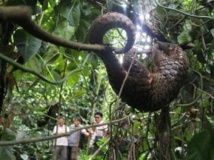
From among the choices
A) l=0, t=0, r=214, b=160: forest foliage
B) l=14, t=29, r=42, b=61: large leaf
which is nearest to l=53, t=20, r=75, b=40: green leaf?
l=0, t=0, r=214, b=160: forest foliage

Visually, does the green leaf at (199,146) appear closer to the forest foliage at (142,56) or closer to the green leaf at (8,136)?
the forest foliage at (142,56)

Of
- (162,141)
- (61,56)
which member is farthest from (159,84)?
(61,56)

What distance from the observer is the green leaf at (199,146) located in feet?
3.12

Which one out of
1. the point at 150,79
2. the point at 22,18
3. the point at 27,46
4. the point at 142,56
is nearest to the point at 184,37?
the point at 142,56

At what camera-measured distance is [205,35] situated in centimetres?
104

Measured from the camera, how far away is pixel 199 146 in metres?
0.95

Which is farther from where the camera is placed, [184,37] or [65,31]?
[184,37]

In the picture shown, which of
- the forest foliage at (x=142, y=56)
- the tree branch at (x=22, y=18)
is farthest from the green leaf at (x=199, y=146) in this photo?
the tree branch at (x=22, y=18)

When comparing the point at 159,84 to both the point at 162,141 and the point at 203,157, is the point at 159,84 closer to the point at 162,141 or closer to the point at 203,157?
the point at 162,141

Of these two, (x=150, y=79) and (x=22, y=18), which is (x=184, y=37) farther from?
(x=22, y=18)

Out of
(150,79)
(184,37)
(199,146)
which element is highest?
(184,37)

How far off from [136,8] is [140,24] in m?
0.07

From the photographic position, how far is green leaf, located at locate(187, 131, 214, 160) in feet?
3.12

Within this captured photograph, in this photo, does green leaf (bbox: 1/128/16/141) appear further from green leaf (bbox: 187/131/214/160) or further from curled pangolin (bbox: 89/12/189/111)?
green leaf (bbox: 187/131/214/160)
